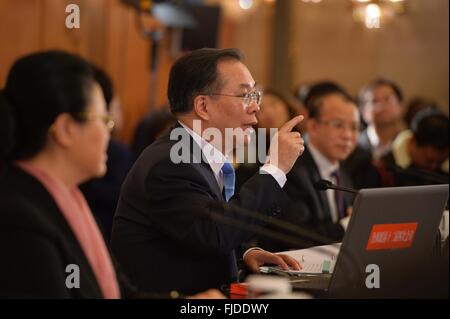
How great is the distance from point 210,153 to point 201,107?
5.4 inches

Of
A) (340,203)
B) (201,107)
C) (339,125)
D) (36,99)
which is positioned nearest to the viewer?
(36,99)

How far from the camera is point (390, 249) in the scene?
6.77 ft

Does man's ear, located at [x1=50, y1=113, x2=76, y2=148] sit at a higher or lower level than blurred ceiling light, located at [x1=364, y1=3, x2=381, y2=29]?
lower

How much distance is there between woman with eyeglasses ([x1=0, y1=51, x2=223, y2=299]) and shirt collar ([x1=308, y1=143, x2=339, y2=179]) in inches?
83.6

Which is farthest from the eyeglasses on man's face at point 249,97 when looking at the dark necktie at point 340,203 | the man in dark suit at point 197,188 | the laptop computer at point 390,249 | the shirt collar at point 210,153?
the dark necktie at point 340,203

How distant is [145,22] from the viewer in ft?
20.7

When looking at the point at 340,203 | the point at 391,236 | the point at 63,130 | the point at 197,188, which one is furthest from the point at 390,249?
the point at 340,203

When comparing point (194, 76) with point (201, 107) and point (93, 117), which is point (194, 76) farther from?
point (93, 117)

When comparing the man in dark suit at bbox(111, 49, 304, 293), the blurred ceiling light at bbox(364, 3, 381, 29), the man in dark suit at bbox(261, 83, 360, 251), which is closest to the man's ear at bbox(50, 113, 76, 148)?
the man in dark suit at bbox(111, 49, 304, 293)

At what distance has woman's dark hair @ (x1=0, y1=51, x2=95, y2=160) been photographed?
164cm

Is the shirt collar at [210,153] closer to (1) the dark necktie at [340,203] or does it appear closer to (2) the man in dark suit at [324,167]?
(2) the man in dark suit at [324,167]

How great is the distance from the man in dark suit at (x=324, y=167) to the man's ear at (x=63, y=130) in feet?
5.95

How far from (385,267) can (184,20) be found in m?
3.90

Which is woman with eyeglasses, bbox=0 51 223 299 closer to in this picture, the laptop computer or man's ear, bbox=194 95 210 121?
the laptop computer
